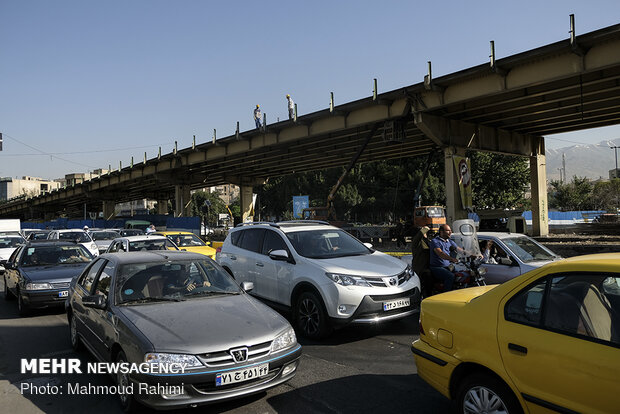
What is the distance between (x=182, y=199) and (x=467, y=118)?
107 ft

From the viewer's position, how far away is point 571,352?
258cm

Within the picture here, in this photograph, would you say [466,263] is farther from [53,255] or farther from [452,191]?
[452,191]

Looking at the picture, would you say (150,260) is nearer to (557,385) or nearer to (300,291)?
(300,291)

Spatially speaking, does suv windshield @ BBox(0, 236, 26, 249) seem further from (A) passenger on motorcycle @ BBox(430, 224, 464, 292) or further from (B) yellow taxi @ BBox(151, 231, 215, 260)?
(A) passenger on motorcycle @ BBox(430, 224, 464, 292)

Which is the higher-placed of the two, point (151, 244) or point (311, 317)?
point (151, 244)

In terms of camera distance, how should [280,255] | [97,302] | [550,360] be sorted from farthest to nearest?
[280,255] < [97,302] < [550,360]

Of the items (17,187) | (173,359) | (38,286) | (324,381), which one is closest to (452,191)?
(38,286)

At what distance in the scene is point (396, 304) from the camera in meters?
5.98

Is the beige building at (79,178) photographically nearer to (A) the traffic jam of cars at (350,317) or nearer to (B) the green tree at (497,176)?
(B) the green tree at (497,176)

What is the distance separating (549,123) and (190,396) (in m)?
28.1

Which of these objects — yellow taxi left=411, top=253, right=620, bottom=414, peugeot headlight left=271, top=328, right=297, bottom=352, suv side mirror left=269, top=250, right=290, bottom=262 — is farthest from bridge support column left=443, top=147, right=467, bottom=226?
yellow taxi left=411, top=253, right=620, bottom=414

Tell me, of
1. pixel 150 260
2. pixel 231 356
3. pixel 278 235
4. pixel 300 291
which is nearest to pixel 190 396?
pixel 231 356

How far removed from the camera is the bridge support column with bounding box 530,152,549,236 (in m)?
29.5

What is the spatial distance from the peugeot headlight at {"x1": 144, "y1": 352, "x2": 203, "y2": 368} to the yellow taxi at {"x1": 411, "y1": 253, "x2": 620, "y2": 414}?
1.91m
